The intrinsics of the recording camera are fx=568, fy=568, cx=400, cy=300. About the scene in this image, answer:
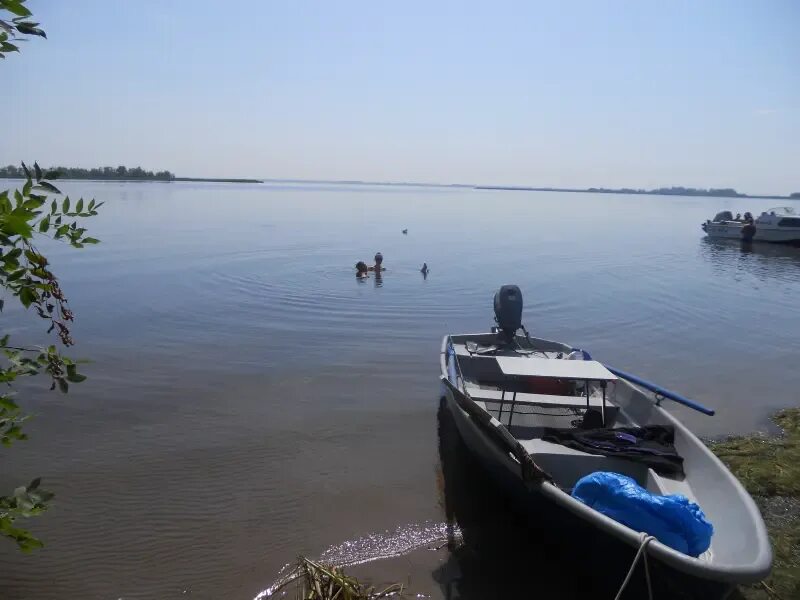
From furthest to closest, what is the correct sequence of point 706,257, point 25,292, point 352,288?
point 706,257 < point 352,288 < point 25,292

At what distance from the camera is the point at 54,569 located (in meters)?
6.59

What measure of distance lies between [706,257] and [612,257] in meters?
7.99

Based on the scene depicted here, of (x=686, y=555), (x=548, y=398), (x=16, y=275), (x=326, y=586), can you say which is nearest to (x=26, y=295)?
(x=16, y=275)

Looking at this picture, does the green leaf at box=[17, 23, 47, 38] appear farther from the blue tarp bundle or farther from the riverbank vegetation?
the riverbank vegetation

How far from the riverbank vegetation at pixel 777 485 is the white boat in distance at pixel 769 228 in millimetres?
41620

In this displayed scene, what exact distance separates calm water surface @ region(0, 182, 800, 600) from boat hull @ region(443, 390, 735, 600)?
818 millimetres

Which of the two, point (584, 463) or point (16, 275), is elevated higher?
point (16, 275)

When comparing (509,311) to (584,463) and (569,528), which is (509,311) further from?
(569,528)

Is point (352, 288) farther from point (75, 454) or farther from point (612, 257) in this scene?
point (612, 257)

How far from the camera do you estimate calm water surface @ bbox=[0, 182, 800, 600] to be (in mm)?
6957

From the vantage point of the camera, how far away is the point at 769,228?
46000 millimetres

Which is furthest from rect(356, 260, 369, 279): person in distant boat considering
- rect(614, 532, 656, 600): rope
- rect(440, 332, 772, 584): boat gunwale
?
rect(614, 532, 656, 600): rope

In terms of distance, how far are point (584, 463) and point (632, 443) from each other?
79 cm

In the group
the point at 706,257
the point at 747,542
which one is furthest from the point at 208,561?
the point at 706,257
